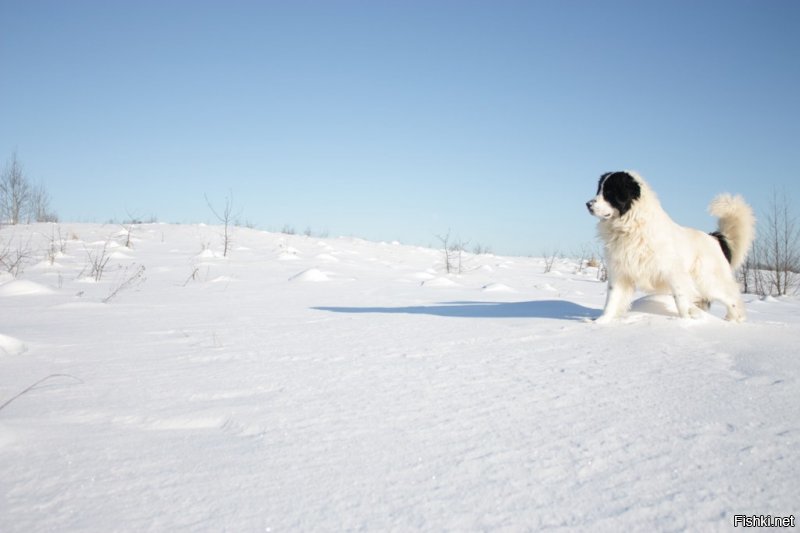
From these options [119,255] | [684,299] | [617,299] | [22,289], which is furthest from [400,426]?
[119,255]

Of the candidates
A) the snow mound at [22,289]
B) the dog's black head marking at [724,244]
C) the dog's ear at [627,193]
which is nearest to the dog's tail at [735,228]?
the dog's black head marking at [724,244]

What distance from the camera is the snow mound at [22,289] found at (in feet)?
13.8

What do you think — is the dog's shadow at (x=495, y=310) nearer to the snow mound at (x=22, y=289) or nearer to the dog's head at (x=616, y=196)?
the dog's head at (x=616, y=196)

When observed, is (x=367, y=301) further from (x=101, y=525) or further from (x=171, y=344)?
(x=101, y=525)

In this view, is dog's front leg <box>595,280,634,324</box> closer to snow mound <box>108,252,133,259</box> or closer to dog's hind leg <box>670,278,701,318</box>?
dog's hind leg <box>670,278,701,318</box>

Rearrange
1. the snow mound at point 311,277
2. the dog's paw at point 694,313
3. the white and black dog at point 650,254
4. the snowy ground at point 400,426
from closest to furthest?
the snowy ground at point 400,426 < the dog's paw at point 694,313 < the white and black dog at point 650,254 < the snow mound at point 311,277

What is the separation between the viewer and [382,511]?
916mm

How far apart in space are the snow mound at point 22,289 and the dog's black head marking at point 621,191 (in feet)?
16.3

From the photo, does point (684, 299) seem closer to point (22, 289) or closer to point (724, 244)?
point (724, 244)

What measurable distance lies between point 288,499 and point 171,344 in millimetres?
1854

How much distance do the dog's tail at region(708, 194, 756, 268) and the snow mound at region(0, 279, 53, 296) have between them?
5997mm

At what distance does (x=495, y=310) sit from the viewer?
3.70 m

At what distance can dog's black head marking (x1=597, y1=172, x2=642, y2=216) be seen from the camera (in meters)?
3.15

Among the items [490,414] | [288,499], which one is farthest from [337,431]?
[490,414]
